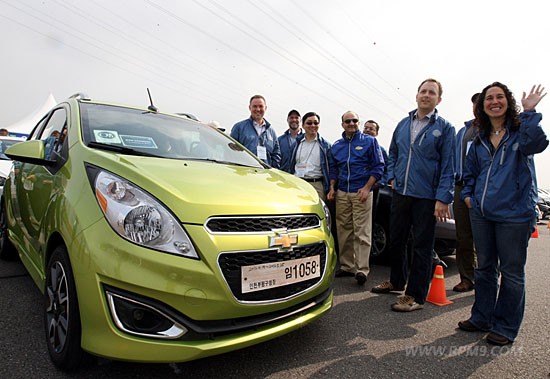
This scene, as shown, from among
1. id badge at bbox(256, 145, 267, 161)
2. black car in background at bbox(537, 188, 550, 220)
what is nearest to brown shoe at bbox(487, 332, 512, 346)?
id badge at bbox(256, 145, 267, 161)

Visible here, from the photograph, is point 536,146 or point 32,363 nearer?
point 32,363

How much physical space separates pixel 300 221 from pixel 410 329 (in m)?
1.31

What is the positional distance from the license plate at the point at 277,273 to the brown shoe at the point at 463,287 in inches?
91.6

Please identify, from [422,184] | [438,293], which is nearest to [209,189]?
[422,184]

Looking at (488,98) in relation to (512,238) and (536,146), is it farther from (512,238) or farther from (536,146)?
(512,238)

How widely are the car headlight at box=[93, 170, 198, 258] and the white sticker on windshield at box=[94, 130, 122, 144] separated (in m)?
0.61

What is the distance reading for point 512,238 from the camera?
2270 mm

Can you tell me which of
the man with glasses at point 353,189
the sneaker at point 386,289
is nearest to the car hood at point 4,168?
the man with glasses at point 353,189

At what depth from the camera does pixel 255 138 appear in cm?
448

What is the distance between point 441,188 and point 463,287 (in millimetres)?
1413

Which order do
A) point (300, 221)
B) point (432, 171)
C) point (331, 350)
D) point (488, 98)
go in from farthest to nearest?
point (432, 171) < point (488, 98) < point (331, 350) < point (300, 221)

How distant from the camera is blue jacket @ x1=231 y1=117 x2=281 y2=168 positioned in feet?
14.7

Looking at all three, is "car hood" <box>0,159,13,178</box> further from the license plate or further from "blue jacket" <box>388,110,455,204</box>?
"blue jacket" <box>388,110,455,204</box>

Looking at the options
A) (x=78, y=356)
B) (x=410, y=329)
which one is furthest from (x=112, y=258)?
(x=410, y=329)
